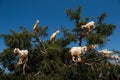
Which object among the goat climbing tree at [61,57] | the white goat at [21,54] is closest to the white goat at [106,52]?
the goat climbing tree at [61,57]

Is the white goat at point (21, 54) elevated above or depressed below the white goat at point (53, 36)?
below

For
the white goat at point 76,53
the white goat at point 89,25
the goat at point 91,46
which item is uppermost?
the white goat at point 89,25

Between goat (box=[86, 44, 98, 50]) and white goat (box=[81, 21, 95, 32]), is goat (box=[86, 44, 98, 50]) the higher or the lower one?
the lower one

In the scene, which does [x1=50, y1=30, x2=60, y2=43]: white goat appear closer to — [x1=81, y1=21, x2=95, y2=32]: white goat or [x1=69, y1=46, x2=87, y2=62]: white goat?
[x1=81, y1=21, x2=95, y2=32]: white goat

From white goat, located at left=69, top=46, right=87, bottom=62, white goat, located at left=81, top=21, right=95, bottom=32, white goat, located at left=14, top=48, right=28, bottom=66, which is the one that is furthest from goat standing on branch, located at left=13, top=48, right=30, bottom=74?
white goat, located at left=81, top=21, right=95, bottom=32

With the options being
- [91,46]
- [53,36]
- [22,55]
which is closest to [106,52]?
[91,46]

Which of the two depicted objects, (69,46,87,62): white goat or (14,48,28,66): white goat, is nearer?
(69,46,87,62): white goat

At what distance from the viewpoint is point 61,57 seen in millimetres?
20703

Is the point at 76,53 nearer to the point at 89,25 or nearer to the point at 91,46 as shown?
the point at 91,46

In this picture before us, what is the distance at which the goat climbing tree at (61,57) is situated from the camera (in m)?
→ 19.0

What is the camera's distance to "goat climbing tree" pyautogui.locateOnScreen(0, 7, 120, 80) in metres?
19.0

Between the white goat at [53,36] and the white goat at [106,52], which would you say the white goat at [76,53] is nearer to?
the white goat at [106,52]

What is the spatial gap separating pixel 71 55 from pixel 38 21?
3.23 metres

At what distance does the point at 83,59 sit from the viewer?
19.7 metres
